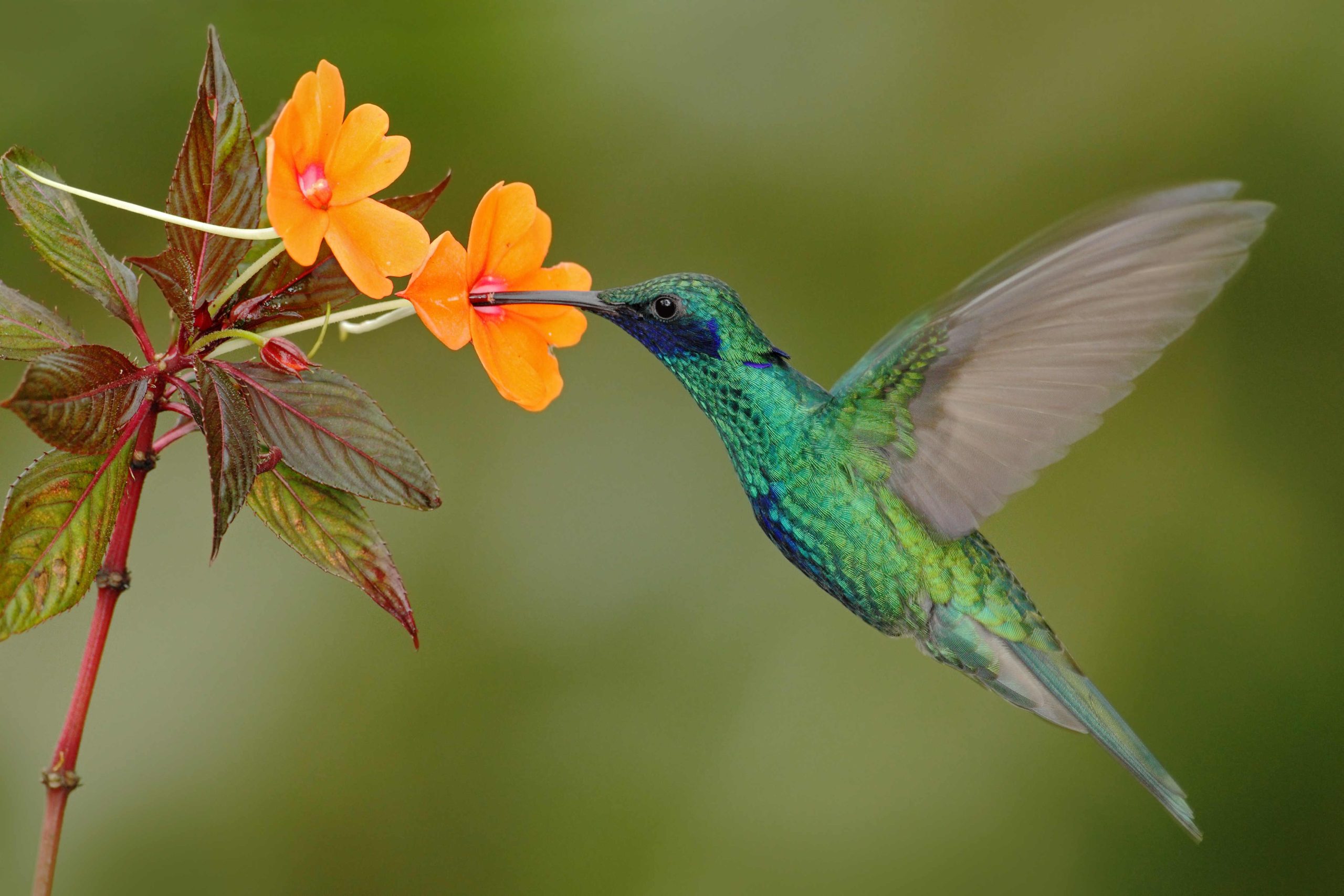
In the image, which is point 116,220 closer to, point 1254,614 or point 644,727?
point 644,727

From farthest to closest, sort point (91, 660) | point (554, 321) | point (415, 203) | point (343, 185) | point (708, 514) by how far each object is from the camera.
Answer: point (708, 514) → point (554, 321) → point (415, 203) → point (343, 185) → point (91, 660)

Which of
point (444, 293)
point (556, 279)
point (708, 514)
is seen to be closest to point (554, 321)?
point (556, 279)

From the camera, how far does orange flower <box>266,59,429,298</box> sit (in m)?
0.77

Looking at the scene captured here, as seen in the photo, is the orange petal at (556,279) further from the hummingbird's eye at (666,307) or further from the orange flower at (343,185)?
the orange flower at (343,185)

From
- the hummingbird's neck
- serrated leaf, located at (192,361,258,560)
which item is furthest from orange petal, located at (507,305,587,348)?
serrated leaf, located at (192,361,258,560)

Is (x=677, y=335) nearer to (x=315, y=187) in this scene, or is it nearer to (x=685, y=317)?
(x=685, y=317)

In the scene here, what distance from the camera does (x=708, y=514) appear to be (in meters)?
2.66

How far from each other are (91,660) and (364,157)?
0.40 meters

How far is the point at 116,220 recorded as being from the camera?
88.0 inches

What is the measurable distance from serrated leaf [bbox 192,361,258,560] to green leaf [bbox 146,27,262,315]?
8 centimetres

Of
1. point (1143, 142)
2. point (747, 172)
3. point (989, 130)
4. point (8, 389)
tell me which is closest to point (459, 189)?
point (747, 172)

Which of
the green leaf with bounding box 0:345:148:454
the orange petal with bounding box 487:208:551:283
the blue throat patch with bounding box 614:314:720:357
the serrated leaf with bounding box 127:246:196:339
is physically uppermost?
the orange petal with bounding box 487:208:551:283

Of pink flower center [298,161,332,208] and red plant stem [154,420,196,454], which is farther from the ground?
pink flower center [298,161,332,208]

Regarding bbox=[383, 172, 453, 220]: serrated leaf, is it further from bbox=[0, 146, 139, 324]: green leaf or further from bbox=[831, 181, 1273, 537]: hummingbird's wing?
bbox=[831, 181, 1273, 537]: hummingbird's wing
